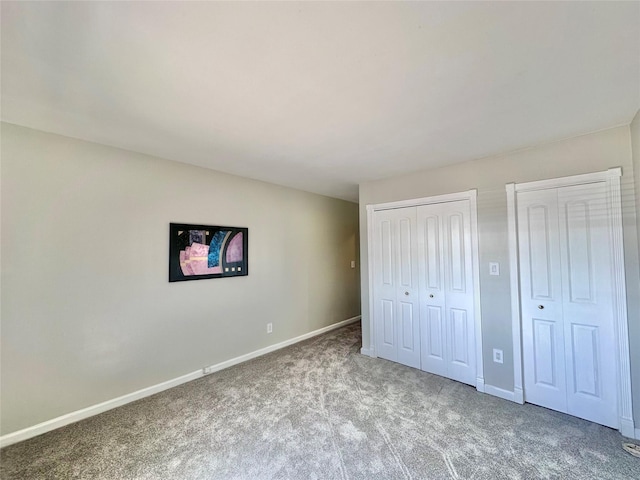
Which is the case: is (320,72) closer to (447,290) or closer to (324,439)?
(324,439)

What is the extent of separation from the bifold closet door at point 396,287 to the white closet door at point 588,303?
1306 millimetres

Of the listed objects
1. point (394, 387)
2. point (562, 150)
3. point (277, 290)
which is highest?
point (562, 150)

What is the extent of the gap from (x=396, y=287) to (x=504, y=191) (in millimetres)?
1535

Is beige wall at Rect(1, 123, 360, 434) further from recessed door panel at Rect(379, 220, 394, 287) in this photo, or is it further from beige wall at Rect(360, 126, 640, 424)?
beige wall at Rect(360, 126, 640, 424)

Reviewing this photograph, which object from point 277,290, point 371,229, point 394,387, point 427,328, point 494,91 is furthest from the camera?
point 277,290

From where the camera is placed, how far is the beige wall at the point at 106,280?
196 centimetres

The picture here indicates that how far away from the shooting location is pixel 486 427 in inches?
80.3

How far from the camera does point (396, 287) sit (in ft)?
10.8

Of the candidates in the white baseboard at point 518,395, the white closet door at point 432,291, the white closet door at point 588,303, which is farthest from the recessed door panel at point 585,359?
the white closet door at point 432,291

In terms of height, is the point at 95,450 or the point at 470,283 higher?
the point at 470,283

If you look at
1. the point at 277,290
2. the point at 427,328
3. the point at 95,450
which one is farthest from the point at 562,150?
the point at 95,450

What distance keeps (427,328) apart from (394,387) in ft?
2.52

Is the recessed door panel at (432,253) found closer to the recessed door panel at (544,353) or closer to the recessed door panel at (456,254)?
the recessed door panel at (456,254)

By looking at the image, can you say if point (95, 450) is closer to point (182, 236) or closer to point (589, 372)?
point (182, 236)
